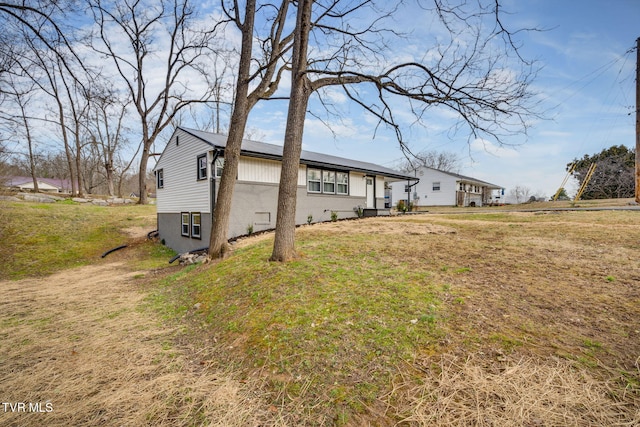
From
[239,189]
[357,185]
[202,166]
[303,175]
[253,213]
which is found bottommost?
[253,213]

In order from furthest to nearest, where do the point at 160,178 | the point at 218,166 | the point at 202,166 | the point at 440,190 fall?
the point at 440,190 < the point at 160,178 < the point at 202,166 < the point at 218,166

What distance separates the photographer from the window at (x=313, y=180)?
15.6 m

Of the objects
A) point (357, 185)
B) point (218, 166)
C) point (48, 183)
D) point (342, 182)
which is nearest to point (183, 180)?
point (218, 166)

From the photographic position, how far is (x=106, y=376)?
115 inches

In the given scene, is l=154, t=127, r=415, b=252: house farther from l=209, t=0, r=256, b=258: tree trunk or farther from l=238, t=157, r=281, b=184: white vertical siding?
l=209, t=0, r=256, b=258: tree trunk

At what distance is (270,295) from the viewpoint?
14.1 ft

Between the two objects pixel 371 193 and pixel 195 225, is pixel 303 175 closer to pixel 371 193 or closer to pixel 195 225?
pixel 195 225

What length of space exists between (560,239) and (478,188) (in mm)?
36719

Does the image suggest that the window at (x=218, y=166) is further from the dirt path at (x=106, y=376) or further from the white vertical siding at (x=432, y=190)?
the white vertical siding at (x=432, y=190)

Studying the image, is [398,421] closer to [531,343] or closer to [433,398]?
[433,398]

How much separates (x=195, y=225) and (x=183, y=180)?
2.65 m

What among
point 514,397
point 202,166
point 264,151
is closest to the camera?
point 514,397

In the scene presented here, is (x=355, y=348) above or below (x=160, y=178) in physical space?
below

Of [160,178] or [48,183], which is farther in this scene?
[48,183]
